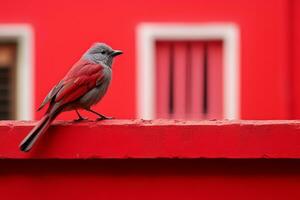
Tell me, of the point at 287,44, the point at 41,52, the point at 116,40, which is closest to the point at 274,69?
the point at 287,44

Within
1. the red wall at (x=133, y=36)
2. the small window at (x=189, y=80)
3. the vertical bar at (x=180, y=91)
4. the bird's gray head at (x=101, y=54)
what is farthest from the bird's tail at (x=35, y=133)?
the vertical bar at (x=180, y=91)

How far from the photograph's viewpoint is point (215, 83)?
10227 mm

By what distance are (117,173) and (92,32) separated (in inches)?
235

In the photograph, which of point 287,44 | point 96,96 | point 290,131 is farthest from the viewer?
point 287,44

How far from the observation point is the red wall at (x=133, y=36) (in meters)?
9.71

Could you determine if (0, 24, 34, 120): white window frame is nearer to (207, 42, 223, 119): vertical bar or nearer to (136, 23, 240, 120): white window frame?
(136, 23, 240, 120): white window frame

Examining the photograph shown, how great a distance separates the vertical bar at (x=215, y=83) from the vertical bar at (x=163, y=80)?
454 mm

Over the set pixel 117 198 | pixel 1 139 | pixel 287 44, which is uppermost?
pixel 287 44

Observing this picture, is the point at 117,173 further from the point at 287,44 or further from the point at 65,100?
the point at 287,44

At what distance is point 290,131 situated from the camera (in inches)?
150

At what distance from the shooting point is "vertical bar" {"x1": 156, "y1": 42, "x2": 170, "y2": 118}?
33.2 feet

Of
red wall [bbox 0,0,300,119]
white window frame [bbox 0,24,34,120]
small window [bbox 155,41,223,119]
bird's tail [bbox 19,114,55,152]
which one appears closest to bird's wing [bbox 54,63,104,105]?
bird's tail [bbox 19,114,55,152]

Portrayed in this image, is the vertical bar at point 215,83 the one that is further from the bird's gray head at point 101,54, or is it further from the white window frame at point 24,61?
the bird's gray head at point 101,54

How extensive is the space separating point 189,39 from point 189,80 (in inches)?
21.7
